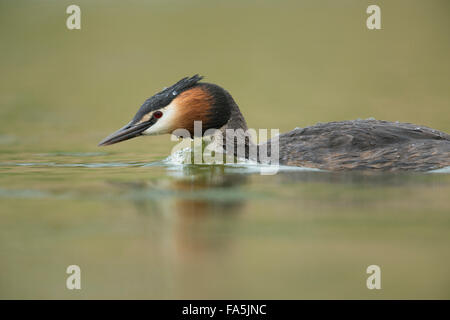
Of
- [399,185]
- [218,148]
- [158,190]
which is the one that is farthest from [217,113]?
[399,185]

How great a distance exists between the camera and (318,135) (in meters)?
7.65

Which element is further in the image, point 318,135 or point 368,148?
point 318,135

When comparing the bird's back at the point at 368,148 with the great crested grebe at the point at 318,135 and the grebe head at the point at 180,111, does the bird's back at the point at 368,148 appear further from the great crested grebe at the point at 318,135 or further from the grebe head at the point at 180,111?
the grebe head at the point at 180,111

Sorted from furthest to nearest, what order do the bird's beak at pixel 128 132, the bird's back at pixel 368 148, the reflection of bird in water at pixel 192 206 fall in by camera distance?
the bird's beak at pixel 128 132 < the bird's back at pixel 368 148 < the reflection of bird in water at pixel 192 206

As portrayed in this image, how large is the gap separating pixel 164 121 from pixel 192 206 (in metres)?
2.53

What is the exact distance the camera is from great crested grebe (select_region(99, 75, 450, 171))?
23.7ft

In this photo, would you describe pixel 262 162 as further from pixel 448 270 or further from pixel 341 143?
pixel 448 270

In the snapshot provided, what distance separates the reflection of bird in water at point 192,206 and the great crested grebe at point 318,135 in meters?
0.82

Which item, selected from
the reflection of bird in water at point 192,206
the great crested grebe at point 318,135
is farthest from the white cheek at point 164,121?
the reflection of bird in water at point 192,206

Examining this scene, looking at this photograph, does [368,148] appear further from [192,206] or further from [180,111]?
[192,206]

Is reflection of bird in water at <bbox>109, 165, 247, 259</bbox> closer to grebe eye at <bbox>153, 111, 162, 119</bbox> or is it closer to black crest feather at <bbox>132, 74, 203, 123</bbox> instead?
grebe eye at <bbox>153, 111, 162, 119</bbox>

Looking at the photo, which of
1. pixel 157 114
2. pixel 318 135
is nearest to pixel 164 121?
pixel 157 114

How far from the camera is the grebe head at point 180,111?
7582mm

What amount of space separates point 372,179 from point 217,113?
2.32m
